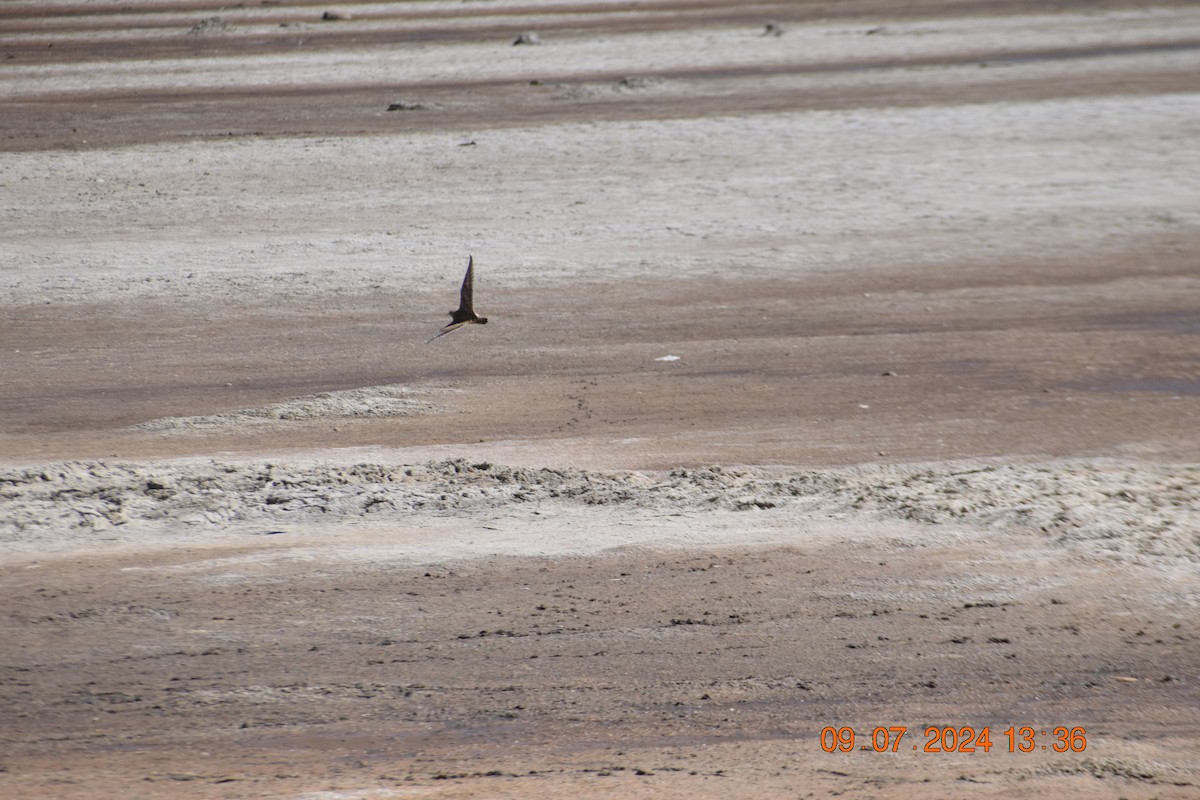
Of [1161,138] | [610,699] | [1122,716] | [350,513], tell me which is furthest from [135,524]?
[1161,138]

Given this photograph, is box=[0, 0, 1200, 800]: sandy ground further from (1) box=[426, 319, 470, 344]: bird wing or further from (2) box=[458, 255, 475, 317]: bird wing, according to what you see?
(2) box=[458, 255, 475, 317]: bird wing

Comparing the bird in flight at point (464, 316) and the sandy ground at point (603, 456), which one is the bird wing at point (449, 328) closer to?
the bird in flight at point (464, 316)

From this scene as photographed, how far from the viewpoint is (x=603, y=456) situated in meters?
7.79

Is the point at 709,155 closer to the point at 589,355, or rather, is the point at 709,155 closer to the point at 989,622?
the point at 589,355

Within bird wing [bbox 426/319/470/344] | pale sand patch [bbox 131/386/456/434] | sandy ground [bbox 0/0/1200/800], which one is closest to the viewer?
sandy ground [bbox 0/0/1200/800]

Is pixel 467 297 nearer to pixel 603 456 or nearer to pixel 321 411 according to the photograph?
pixel 321 411
